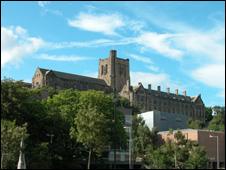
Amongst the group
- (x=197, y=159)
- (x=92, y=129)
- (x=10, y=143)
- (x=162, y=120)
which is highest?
(x=162, y=120)

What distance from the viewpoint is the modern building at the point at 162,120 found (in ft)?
350

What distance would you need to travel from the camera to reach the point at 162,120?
359ft

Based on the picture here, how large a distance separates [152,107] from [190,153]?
116 m

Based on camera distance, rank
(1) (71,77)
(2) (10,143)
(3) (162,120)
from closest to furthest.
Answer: (2) (10,143) → (3) (162,120) → (1) (71,77)

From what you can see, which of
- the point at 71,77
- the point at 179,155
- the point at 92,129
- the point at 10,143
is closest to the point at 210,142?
the point at 179,155

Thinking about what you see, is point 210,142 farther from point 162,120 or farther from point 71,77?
point 71,77

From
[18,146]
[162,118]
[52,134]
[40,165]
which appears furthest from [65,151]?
[162,118]

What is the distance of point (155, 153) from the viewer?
3191 inches

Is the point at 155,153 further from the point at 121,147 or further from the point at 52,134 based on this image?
the point at 52,134

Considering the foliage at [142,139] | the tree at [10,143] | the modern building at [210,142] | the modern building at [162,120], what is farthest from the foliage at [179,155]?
the tree at [10,143]

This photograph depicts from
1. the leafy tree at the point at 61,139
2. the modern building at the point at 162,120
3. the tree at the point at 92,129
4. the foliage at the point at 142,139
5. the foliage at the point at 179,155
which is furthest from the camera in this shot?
the modern building at the point at 162,120

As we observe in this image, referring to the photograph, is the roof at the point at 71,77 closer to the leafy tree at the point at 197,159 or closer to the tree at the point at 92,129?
the leafy tree at the point at 197,159

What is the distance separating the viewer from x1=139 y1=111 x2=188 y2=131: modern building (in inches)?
4200

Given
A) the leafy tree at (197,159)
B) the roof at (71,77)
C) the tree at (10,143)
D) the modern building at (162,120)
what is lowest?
the leafy tree at (197,159)
